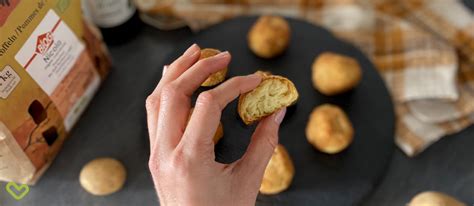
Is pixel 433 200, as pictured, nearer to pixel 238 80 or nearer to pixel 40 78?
pixel 238 80

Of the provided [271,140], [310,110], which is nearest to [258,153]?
[271,140]

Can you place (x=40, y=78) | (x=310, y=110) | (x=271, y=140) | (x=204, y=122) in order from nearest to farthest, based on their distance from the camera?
(x=204, y=122), (x=271, y=140), (x=40, y=78), (x=310, y=110)

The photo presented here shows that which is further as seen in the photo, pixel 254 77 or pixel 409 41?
pixel 409 41

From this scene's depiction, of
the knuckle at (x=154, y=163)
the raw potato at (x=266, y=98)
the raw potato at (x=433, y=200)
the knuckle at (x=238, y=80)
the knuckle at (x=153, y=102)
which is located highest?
the knuckle at (x=238, y=80)

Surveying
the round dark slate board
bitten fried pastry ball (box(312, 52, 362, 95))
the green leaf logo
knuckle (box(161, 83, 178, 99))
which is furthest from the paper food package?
bitten fried pastry ball (box(312, 52, 362, 95))

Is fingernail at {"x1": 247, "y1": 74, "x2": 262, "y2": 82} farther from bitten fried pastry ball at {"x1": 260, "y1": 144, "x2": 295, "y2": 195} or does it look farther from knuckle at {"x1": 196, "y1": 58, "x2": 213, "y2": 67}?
Answer: bitten fried pastry ball at {"x1": 260, "y1": 144, "x2": 295, "y2": 195}

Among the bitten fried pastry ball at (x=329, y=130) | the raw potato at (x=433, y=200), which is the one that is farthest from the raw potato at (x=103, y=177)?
the raw potato at (x=433, y=200)

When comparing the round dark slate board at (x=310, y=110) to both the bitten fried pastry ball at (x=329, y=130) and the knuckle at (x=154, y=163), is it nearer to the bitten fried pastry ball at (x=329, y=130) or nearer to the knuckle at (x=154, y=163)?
the bitten fried pastry ball at (x=329, y=130)
